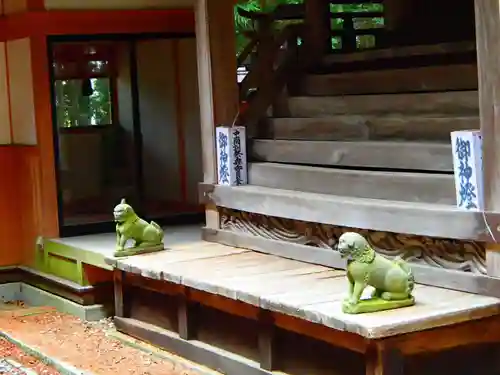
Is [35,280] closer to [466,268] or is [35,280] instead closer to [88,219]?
[88,219]

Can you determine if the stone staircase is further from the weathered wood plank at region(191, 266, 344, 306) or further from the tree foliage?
the tree foliage

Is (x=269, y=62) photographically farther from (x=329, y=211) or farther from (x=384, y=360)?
(x=384, y=360)

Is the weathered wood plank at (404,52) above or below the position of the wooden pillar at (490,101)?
above

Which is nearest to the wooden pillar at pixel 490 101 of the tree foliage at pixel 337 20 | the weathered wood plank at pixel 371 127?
the weathered wood plank at pixel 371 127

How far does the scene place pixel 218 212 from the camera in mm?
7551

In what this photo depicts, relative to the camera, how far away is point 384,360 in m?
4.67

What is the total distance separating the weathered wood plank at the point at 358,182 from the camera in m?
5.49

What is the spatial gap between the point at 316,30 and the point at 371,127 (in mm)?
1874

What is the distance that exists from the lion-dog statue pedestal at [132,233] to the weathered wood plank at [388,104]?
151 centimetres

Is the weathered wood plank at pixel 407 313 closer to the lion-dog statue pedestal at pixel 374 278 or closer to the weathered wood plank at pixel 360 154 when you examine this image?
the lion-dog statue pedestal at pixel 374 278

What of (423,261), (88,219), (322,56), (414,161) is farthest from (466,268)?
(88,219)

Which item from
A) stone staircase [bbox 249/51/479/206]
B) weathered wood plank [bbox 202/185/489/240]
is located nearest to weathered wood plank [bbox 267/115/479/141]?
stone staircase [bbox 249/51/479/206]

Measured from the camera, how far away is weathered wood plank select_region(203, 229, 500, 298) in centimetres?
502

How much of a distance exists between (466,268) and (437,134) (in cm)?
112
